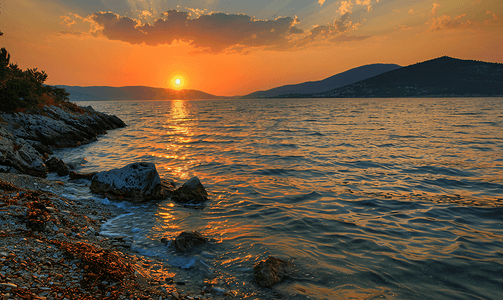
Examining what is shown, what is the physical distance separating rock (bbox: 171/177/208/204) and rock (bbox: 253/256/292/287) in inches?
204

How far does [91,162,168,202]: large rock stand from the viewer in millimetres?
10367

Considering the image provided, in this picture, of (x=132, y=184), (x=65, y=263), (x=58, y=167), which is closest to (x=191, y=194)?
(x=132, y=184)

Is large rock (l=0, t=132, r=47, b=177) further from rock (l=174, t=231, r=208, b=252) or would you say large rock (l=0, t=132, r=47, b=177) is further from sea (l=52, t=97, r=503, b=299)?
rock (l=174, t=231, r=208, b=252)

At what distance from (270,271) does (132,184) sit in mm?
7580

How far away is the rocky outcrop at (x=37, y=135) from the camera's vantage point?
466 inches

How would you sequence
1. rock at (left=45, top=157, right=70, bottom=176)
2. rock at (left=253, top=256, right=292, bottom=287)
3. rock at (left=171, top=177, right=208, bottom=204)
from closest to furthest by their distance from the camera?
rock at (left=253, top=256, right=292, bottom=287)
rock at (left=171, top=177, right=208, bottom=204)
rock at (left=45, top=157, right=70, bottom=176)

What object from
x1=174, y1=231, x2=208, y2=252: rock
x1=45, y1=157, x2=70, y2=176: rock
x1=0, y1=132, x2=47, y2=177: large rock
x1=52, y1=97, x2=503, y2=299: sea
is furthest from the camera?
x1=45, y1=157, x2=70, y2=176: rock

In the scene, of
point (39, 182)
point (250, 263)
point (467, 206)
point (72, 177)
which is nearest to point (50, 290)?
point (250, 263)

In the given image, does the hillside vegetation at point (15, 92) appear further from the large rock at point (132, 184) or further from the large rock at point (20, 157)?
the large rock at point (132, 184)

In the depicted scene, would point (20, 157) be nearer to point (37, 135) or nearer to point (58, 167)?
point (58, 167)

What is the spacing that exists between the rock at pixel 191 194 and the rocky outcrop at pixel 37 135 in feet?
25.2

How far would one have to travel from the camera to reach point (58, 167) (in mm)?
13523

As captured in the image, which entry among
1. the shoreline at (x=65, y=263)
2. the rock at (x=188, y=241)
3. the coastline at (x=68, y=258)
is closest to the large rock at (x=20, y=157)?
the coastline at (x=68, y=258)

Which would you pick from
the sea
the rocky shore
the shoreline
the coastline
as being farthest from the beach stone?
the shoreline
